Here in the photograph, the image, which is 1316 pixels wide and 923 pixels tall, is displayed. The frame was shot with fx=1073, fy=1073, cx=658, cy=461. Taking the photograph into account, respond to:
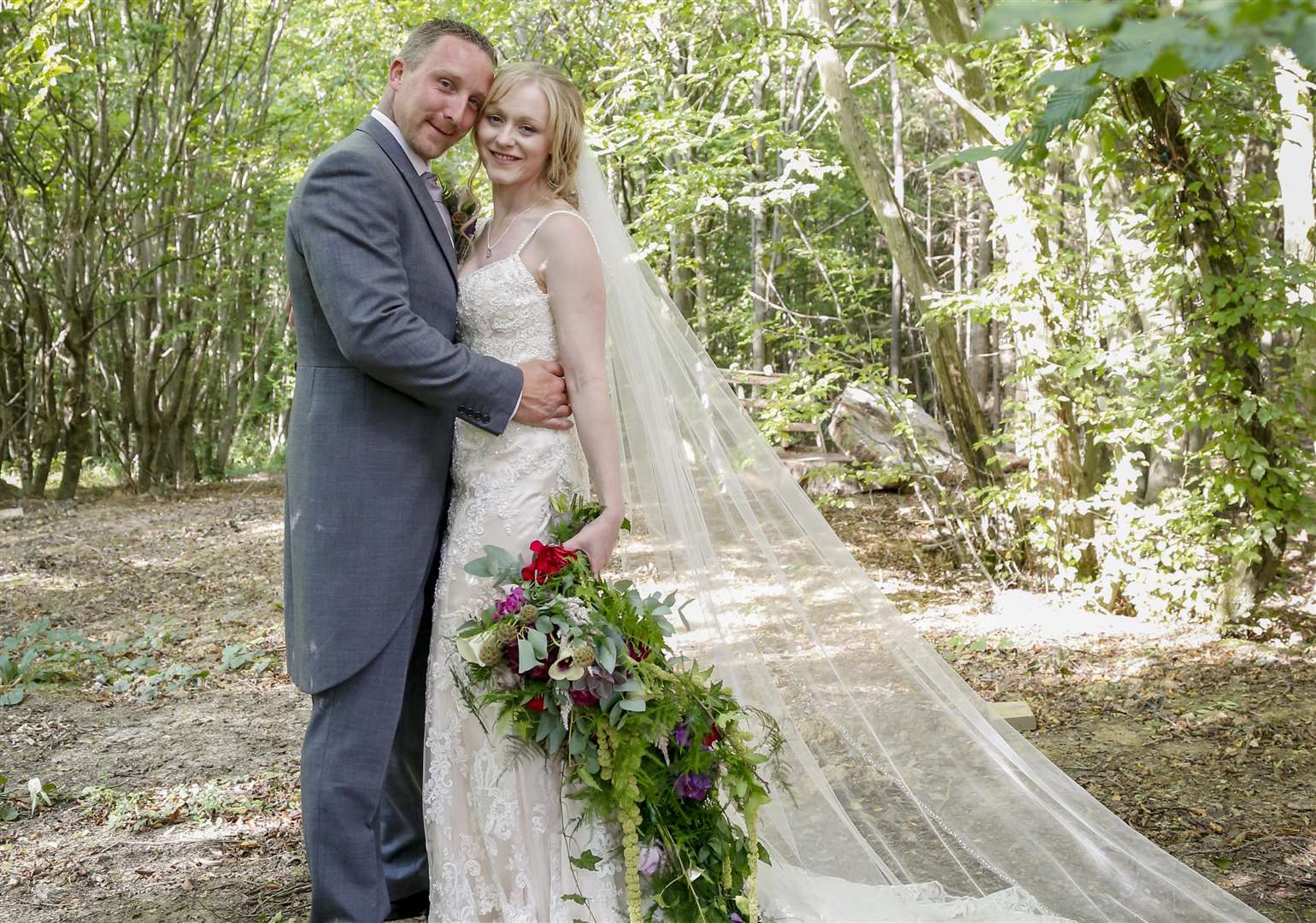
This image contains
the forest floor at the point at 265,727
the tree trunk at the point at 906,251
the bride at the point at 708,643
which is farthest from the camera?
the tree trunk at the point at 906,251

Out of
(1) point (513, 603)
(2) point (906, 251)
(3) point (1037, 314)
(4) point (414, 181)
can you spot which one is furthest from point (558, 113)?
(2) point (906, 251)

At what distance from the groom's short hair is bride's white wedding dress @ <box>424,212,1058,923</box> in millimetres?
455

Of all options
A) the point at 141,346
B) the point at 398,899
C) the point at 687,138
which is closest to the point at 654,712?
the point at 398,899

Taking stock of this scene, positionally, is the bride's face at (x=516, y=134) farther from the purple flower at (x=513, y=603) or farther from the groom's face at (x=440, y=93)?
the purple flower at (x=513, y=603)

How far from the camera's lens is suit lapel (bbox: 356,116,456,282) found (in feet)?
7.79

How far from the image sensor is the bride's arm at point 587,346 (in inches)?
93.5

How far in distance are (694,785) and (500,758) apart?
444mm

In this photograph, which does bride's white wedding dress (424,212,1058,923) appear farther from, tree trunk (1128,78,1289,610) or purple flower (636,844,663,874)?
tree trunk (1128,78,1289,610)

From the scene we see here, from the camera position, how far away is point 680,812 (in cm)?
224

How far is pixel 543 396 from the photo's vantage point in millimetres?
2393

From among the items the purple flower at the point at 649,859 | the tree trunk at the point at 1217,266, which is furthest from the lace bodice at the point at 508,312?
the tree trunk at the point at 1217,266

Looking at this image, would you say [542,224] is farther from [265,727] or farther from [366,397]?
[265,727]

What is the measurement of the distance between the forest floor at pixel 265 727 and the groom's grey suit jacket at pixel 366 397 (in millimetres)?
1008

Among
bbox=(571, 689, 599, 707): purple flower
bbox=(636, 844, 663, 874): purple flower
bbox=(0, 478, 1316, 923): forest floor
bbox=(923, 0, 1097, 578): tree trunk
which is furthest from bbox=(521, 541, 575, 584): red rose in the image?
bbox=(923, 0, 1097, 578): tree trunk
